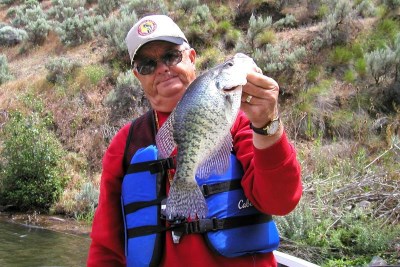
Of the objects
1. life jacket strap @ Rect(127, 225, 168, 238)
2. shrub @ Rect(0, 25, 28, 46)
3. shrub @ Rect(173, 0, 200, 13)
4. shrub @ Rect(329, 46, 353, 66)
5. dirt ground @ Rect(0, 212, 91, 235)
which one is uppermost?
shrub @ Rect(0, 25, 28, 46)

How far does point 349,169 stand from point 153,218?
19.2ft

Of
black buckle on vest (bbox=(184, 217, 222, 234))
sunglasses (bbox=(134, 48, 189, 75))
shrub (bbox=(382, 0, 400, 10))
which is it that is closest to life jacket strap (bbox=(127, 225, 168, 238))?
black buckle on vest (bbox=(184, 217, 222, 234))

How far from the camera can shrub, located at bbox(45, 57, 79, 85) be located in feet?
51.3

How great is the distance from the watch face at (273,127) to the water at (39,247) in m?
6.41

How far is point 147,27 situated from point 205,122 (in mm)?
827

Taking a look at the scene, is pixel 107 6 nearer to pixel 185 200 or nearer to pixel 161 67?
pixel 161 67

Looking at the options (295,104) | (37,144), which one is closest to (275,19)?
(295,104)

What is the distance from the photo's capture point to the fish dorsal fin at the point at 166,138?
210 cm

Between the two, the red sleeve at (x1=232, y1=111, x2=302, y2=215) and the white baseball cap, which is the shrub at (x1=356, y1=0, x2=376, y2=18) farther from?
the red sleeve at (x1=232, y1=111, x2=302, y2=215)

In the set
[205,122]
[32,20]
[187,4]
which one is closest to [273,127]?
[205,122]

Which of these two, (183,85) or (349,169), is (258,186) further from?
(349,169)

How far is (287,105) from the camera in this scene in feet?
38.3

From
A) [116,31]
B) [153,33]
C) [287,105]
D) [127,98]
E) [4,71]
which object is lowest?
[153,33]

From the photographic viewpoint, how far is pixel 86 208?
10867 millimetres
